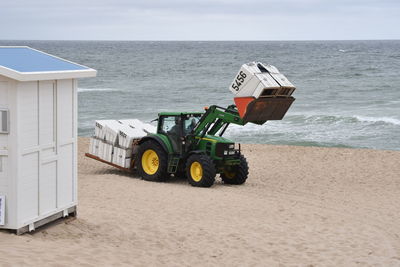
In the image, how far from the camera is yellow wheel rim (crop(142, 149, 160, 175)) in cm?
1642

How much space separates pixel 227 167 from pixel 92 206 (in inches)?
173

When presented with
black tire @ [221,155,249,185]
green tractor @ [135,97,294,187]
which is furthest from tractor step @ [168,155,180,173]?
black tire @ [221,155,249,185]

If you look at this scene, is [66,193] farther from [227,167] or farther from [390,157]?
[390,157]

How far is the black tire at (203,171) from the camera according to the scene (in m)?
15.3

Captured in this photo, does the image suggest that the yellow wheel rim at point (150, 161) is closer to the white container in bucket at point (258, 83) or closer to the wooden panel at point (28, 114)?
the white container in bucket at point (258, 83)

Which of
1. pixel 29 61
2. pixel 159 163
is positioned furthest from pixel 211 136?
pixel 29 61

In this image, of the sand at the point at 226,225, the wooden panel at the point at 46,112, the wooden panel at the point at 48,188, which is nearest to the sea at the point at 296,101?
the sand at the point at 226,225

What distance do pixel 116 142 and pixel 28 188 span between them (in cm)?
764

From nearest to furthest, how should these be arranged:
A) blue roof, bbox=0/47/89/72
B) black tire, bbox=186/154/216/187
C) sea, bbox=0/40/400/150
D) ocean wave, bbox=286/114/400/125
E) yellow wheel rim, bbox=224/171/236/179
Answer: blue roof, bbox=0/47/89/72, black tire, bbox=186/154/216/187, yellow wheel rim, bbox=224/171/236/179, sea, bbox=0/40/400/150, ocean wave, bbox=286/114/400/125

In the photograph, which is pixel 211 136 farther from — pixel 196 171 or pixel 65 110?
pixel 65 110

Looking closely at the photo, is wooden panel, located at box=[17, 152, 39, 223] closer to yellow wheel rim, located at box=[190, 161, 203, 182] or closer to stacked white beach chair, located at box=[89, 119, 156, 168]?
yellow wheel rim, located at box=[190, 161, 203, 182]

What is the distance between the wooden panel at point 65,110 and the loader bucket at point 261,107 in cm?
505

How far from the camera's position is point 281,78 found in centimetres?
1502

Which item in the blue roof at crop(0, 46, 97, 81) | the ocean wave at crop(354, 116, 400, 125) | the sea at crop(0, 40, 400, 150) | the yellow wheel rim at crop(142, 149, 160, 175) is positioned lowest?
the sea at crop(0, 40, 400, 150)
